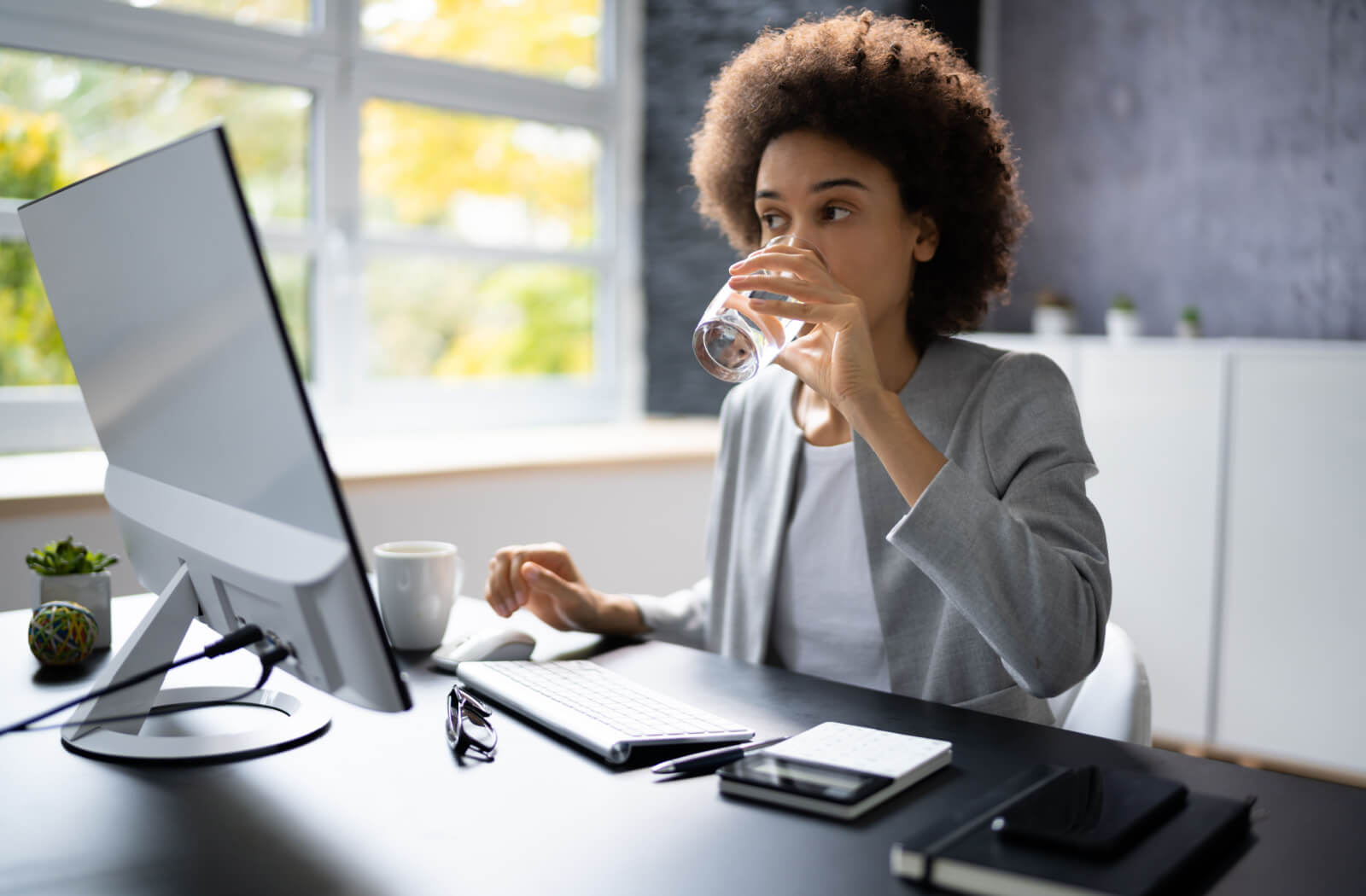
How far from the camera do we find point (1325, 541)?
114 inches

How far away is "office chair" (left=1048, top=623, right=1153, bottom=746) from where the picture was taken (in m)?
1.20

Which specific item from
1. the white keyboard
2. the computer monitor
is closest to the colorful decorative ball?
the computer monitor

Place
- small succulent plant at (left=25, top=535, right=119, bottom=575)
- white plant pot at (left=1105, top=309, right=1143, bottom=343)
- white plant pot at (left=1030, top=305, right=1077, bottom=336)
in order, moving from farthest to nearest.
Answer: white plant pot at (left=1030, top=305, right=1077, bottom=336), white plant pot at (left=1105, top=309, right=1143, bottom=343), small succulent plant at (left=25, top=535, right=119, bottom=575)

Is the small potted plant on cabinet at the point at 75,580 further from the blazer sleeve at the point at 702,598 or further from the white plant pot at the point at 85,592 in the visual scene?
the blazer sleeve at the point at 702,598

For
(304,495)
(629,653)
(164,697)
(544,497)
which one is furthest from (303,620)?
(544,497)

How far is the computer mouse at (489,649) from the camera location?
4.08 feet

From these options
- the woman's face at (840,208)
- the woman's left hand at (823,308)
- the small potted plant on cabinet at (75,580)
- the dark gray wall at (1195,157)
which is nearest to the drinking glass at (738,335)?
the woman's left hand at (823,308)

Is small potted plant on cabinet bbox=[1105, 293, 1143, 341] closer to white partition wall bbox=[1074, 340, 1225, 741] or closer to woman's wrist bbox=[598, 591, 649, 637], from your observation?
white partition wall bbox=[1074, 340, 1225, 741]

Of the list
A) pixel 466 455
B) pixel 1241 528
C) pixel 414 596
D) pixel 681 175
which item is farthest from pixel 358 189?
pixel 1241 528

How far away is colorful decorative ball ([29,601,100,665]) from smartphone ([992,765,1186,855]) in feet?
3.12

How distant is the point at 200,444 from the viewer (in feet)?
2.94

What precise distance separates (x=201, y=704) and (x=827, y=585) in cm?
74

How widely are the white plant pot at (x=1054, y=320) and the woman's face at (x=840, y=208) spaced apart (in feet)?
7.33

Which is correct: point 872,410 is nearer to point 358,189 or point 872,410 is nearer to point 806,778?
point 806,778
